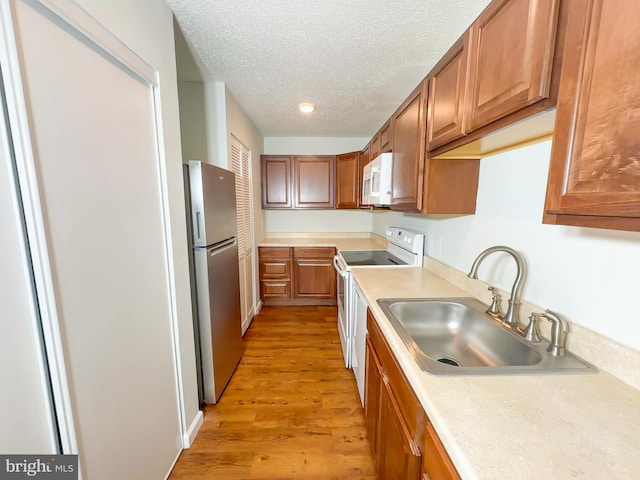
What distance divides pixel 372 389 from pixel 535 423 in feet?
2.92

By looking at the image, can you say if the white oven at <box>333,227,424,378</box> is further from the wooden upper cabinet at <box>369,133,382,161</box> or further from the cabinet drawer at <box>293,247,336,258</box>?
the wooden upper cabinet at <box>369,133,382,161</box>

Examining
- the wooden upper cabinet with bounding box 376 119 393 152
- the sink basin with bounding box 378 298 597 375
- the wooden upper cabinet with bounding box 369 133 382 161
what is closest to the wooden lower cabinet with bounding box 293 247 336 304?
the wooden upper cabinet with bounding box 369 133 382 161

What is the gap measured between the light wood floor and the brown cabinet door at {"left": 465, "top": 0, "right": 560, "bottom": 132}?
5.84 feet

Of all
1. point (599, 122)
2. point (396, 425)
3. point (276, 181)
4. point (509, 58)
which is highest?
point (509, 58)

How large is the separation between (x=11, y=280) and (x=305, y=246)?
289 centimetres

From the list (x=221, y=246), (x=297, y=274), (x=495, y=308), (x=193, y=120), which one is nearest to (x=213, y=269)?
(x=221, y=246)

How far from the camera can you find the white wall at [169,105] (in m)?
0.99

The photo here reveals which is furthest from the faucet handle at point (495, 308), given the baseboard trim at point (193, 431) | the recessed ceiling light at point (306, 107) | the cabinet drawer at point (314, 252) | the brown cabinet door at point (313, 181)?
the brown cabinet door at point (313, 181)

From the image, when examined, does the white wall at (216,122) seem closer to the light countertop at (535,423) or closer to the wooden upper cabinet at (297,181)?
the wooden upper cabinet at (297,181)

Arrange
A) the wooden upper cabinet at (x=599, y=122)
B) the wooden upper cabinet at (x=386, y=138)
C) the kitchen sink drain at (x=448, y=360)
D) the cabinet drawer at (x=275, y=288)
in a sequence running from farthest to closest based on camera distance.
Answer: the cabinet drawer at (x=275, y=288) → the wooden upper cabinet at (x=386, y=138) → the kitchen sink drain at (x=448, y=360) → the wooden upper cabinet at (x=599, y=122)

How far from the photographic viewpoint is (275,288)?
11.7ft

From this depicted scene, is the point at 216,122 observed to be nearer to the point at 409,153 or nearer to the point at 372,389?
the point at 409,153

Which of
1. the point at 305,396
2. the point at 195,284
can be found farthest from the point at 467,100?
the point at 305,396

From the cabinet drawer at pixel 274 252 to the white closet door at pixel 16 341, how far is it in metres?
2.73
